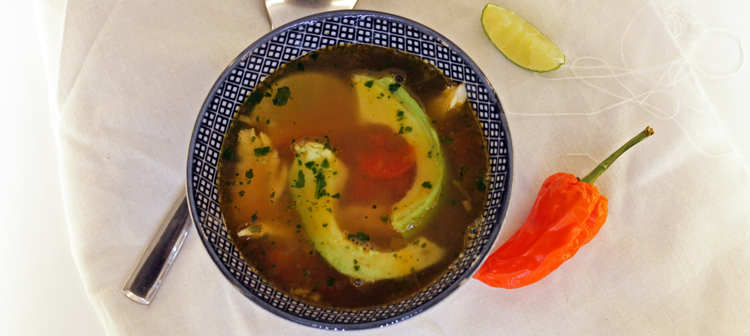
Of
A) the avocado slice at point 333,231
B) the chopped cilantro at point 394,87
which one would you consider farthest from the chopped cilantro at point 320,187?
the chopped cilantro at point 394,87

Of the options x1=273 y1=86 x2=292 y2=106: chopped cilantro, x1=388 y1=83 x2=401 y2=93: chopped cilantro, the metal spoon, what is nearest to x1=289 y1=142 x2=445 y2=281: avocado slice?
x1=273 y1=86 x2=292 y2=106: chopped cilantro

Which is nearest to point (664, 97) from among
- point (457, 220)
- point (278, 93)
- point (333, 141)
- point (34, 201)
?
point (457, 220)

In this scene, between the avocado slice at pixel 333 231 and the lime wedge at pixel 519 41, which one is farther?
the lime wedge at pixel 519 41

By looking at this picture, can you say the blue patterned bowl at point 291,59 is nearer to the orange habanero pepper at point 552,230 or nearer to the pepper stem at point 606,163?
the orange habanero pepper at point 552,230

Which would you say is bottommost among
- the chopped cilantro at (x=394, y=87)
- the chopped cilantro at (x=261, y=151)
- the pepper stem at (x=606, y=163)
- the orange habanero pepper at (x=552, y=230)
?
the orange habanero pepper at (x=552, y=230)

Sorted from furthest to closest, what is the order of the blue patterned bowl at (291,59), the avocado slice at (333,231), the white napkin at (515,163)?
the white napkin at (515,163)
the avocado slice at (333,231)
the blue patterned bowl at (291,59)

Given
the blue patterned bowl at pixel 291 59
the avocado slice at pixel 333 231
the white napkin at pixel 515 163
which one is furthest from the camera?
the white napkin at pixel 515 163

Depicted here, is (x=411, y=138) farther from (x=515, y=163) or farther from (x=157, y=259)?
(x=157, y=259)
